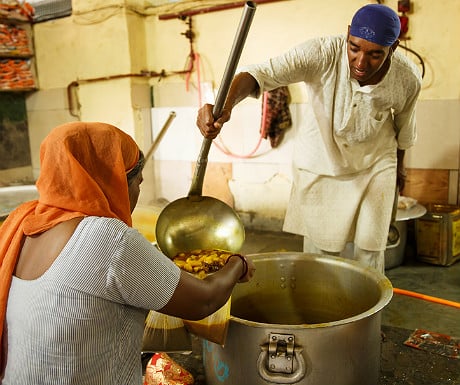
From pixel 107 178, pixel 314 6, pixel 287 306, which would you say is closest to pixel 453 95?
pixel 314 6

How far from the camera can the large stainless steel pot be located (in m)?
1.74

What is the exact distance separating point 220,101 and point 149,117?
4.33 metres

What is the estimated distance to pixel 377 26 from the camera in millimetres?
2074

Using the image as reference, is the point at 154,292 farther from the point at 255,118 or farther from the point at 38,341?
the point at 255,118

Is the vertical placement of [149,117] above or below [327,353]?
above

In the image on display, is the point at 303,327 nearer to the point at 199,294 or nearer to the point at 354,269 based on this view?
the point at 199,294

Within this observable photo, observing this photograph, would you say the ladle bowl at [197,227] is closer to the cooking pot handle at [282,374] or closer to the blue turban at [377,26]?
the cooking pot handle at [282,374]

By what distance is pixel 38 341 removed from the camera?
4.14ft

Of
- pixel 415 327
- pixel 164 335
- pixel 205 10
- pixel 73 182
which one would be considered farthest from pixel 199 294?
pixel 205 10

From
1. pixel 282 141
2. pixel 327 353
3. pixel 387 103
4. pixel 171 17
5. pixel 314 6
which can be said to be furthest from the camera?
pixel 171 17

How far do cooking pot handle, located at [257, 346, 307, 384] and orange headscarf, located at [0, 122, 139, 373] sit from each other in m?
0.84

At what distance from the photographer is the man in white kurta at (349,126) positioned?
Result: 2.22 metres

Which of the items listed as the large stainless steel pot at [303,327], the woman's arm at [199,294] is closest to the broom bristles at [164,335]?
the large stainless steel pot at [303,327]

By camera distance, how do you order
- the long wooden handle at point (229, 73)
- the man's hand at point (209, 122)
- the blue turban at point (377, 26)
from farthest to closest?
the blue turban at point (377, 26)
the man's hand at point (209, 122)
the long wooden handle at point (229, 73)
